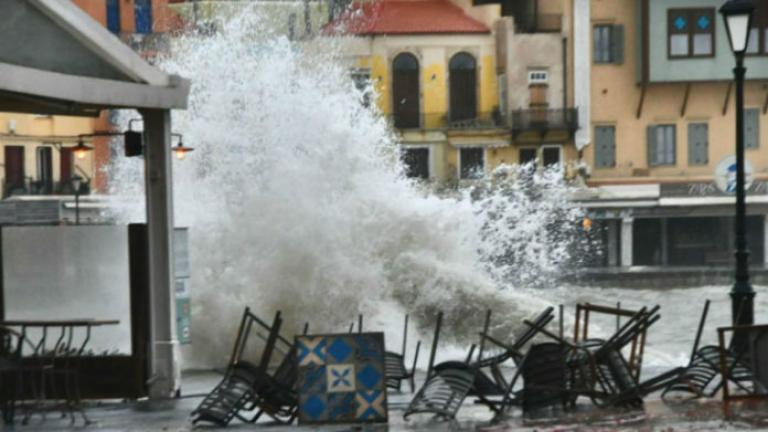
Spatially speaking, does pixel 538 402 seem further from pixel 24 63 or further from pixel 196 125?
pixel 196 125

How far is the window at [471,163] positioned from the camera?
64375mm

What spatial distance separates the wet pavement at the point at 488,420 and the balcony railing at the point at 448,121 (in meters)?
47.9

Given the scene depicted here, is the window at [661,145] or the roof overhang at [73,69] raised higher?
the roof overhang at [73,69]

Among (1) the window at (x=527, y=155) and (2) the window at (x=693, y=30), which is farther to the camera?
(1) the window at (x=527, y=155)

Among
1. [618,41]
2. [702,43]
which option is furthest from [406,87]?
[702,43]

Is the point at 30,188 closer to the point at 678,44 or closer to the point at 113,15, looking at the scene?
the point at 113,15

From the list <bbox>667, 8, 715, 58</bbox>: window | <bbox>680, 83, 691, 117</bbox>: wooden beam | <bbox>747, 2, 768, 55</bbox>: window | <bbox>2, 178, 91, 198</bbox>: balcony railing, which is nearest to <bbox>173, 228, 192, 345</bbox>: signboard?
<bbox>2, 178, 91, 198</bbox>: balcony railing

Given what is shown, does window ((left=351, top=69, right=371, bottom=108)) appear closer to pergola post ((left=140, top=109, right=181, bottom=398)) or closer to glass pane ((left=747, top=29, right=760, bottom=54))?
glass pane ((left=747, top=29, right=760, bottom=54))

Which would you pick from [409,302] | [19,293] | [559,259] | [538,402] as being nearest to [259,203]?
[409,302]

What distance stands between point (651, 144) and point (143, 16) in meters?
20.2

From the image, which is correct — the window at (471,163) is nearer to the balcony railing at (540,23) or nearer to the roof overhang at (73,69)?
the balcony railing at (540,23)

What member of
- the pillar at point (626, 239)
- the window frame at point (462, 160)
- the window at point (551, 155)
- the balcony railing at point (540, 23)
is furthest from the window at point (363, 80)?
the pillar at point (626, 239)

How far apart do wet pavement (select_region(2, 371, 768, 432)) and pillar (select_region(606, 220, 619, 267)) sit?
49262 mm

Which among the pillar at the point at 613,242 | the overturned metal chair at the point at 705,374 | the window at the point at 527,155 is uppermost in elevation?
the window at the point at 527,155
